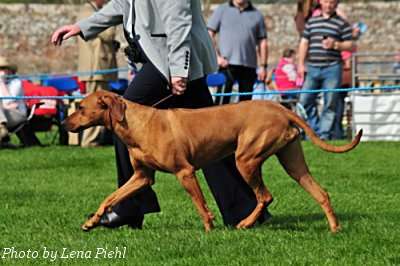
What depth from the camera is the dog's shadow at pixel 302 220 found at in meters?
8.04

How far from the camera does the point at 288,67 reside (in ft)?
61.8

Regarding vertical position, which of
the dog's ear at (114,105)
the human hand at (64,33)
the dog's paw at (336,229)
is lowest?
the dog's paw at (336,229)

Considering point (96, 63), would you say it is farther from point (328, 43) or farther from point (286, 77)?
point (286, 77)

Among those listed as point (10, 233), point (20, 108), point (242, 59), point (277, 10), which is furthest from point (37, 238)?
point (277, 10)

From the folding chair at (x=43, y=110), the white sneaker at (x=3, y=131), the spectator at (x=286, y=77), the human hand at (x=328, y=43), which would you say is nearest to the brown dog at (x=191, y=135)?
the human hand at (x=328, y=43)

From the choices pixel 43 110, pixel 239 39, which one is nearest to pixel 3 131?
pixel 43 110

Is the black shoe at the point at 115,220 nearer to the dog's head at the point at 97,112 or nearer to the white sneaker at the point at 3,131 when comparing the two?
the dog's head at the point at 97,112

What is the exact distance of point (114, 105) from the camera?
298 inches

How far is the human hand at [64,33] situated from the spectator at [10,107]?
7.79 m

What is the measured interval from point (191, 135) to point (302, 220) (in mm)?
1472

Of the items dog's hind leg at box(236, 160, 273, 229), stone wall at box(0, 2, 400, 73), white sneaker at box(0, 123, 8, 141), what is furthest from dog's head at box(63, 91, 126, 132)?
stone wall at box(0, 2, 400, 73)

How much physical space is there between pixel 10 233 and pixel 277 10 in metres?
28.2

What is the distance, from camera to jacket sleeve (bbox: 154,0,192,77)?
24.8ft

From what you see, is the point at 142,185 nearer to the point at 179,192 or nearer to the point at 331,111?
the point at 179,192
